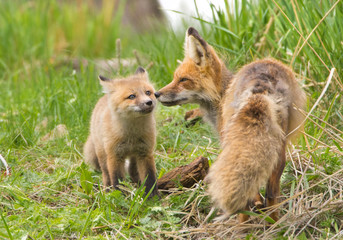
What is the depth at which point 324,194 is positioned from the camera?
11.3 feet

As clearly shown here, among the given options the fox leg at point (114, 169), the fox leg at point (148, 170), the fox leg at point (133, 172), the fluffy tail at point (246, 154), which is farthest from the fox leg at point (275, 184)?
the fox leg at point (133, 172)

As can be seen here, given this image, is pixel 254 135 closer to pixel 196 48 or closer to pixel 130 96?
pixel 196 48

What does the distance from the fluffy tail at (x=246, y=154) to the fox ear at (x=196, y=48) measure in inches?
52.2

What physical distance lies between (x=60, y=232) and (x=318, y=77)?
10.7 feet

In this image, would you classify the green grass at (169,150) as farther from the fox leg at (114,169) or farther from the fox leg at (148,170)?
the fox leg at (114,169)

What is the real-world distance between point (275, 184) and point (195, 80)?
150 centimetres

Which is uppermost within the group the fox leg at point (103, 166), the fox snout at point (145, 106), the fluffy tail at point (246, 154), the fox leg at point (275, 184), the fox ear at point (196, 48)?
the fox ear at point (196, 48)

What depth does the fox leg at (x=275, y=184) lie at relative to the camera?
2.96m

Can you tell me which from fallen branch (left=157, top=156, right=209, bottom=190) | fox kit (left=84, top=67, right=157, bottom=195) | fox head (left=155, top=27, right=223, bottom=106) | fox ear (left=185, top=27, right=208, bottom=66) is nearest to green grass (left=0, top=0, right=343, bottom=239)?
fallen branch (left=157, top=156, right=209, bottom=190)

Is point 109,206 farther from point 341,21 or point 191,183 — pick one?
point 341,21

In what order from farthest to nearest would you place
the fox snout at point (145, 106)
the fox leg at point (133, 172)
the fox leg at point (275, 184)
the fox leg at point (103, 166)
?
1. the fox leg at point (133, 172)
2. the fox leg at point (103, 166)
3. the fox snout at point (145, 106)
4. the fox leg at point (275, 184)

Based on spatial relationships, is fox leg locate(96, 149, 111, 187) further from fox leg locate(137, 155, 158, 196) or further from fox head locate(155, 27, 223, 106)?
fox head locate(155, 27, 223, 106)

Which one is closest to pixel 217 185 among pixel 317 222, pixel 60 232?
pixel 317 222

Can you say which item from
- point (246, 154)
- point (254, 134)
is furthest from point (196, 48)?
point (246, 154)
